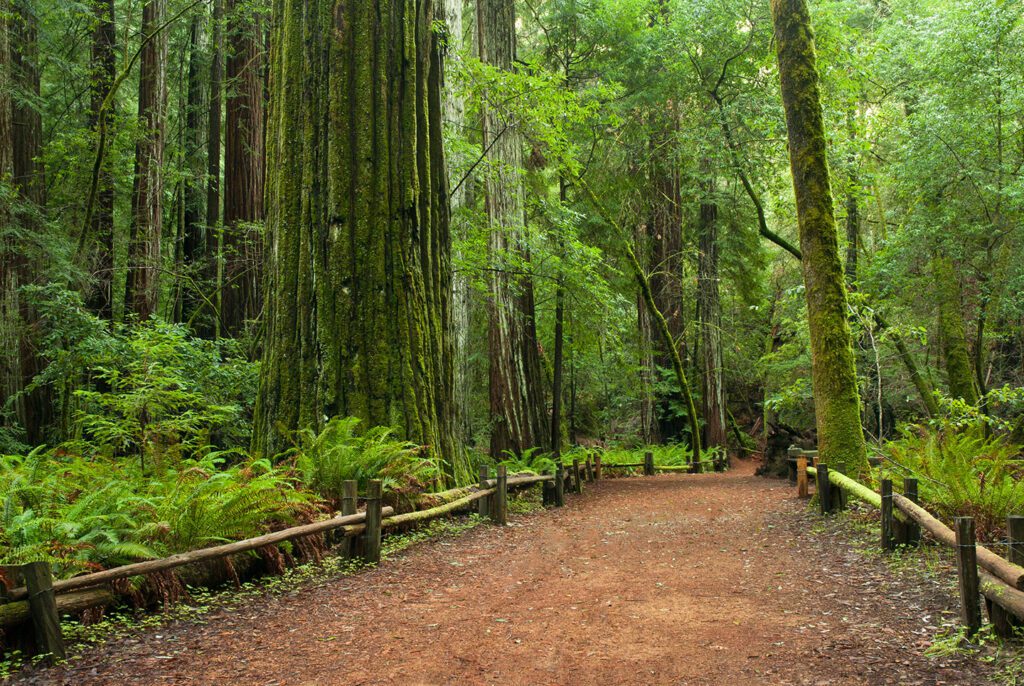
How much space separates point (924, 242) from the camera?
15219mm

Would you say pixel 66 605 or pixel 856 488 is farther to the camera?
pixel 856 488

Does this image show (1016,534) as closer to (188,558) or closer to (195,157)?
(188,558)

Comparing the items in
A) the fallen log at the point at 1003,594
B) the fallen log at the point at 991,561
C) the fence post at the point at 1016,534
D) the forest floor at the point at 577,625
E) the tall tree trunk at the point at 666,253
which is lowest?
the forest floor at the point at 577,625

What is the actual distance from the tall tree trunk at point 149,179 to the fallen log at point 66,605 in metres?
10.0

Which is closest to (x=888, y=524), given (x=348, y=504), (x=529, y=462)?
(x=348, y=504)

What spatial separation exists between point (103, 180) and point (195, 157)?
5561mm

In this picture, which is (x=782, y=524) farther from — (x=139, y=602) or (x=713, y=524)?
(x=139, y=602)

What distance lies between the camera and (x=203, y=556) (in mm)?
4855

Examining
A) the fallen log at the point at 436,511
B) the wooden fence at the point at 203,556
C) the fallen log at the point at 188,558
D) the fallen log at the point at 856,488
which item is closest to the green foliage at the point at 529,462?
the wooden fence at the point at 203,556

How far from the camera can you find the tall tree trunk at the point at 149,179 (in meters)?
13.8

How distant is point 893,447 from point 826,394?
1423mm

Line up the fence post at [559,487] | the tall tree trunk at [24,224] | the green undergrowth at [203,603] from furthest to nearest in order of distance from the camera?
the fence post at [559,487] < the tall tree trunk at [24,224] < the green undergrowth at [203,603]

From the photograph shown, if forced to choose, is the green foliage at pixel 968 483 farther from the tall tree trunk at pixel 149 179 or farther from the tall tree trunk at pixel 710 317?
the tall tree trunk at pixel 710 317

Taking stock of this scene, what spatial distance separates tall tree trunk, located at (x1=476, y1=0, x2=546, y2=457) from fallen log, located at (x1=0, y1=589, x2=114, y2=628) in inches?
387
